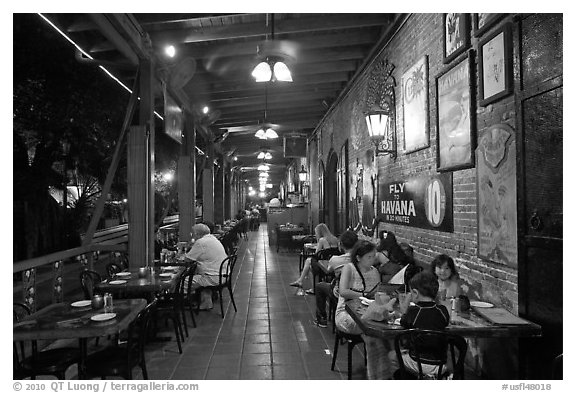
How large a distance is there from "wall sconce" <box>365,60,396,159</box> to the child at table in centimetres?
301

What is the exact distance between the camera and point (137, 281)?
4637mm

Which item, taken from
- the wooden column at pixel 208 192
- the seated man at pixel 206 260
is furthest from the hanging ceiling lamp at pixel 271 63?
the wooden column at pixel 208 192

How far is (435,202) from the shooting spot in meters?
4.58

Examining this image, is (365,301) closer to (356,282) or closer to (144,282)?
(356,282)

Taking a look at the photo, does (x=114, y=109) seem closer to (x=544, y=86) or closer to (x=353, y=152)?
(x=353, y=152)

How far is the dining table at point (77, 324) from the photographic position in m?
2.93

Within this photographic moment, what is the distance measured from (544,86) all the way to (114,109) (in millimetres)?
8215

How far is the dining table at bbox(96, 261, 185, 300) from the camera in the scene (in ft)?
14.4

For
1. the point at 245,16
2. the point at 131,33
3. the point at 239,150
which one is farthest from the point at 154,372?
the point at 239,150

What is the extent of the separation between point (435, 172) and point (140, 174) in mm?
4072

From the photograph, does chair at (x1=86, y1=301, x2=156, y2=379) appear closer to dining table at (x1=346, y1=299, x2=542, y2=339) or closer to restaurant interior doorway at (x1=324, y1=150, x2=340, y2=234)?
dining table at (x1=346, y1=299, x2=542, y2=339)

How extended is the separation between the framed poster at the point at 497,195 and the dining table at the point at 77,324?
9.65 feet

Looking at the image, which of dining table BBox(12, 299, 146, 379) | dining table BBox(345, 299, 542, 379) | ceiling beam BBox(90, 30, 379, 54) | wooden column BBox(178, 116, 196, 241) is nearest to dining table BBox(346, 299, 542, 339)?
dining table BBox(345, 299, 542, 379)

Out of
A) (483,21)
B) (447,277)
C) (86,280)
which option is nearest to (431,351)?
(447,277)
